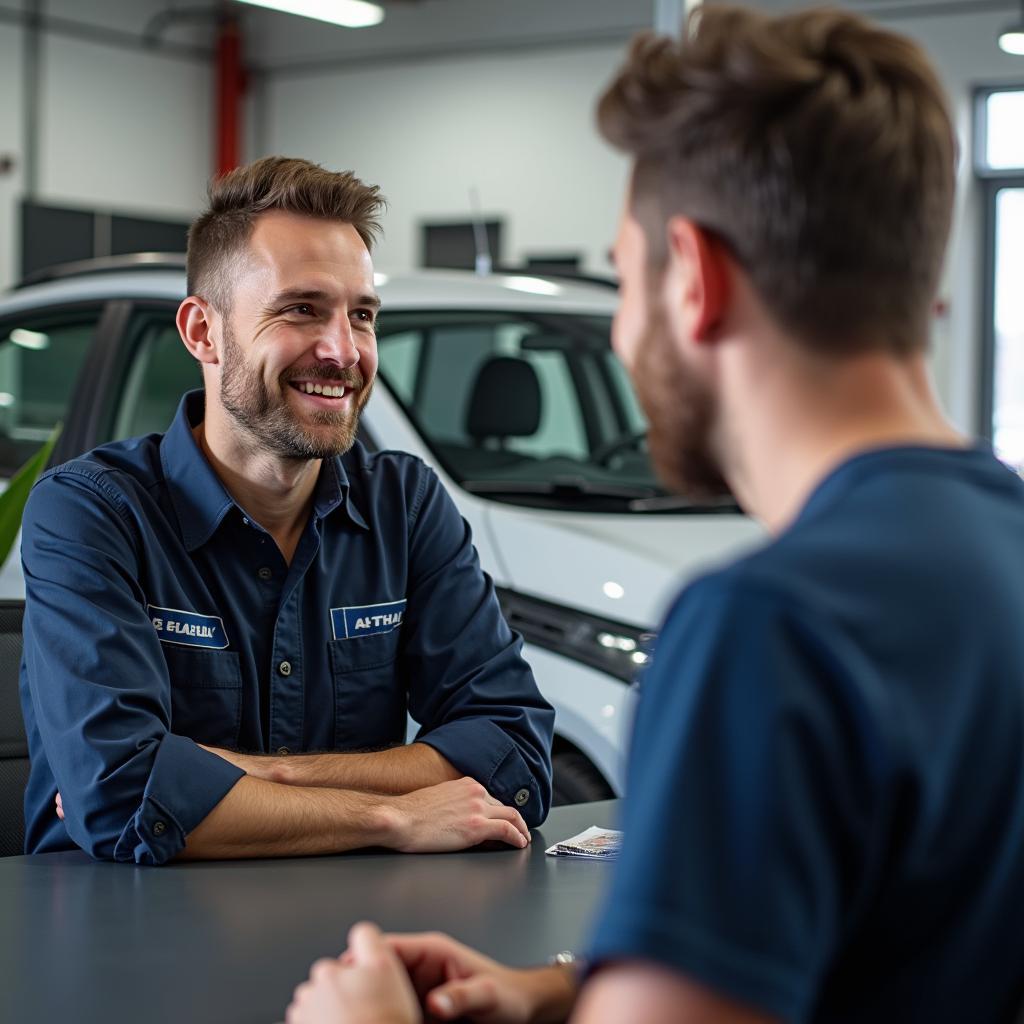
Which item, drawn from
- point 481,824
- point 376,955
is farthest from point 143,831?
point 376,955

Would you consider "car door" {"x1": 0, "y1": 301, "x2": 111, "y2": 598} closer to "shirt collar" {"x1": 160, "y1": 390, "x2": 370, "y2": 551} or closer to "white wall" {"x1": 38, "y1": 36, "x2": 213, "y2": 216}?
"shirt collar" {"x1": 160, "y1": 390, "x2": 370, "y2": 551}

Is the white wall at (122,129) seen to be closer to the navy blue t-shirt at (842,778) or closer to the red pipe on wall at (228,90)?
the red pipe on wall at (228,90)

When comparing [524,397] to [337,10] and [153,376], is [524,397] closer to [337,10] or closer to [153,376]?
[153,376]

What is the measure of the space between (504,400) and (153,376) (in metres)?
0.86

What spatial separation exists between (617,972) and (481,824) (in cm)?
114

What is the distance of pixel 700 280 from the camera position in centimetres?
85

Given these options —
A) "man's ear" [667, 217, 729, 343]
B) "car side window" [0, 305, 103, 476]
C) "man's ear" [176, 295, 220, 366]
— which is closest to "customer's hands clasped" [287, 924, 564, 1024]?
"man's ear" [667, 217, 729, 343]

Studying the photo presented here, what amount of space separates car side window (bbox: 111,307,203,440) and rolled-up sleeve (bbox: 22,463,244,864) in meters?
1.66

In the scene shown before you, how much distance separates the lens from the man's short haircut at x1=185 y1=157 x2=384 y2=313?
2.26m

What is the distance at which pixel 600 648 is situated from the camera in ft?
9.76

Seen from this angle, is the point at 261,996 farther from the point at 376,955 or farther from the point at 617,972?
the point at 617,972

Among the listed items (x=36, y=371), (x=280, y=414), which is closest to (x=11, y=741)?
(x=280, y=414)

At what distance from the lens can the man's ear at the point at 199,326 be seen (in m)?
2.32

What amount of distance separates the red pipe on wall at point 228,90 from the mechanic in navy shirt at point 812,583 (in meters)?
11.6
